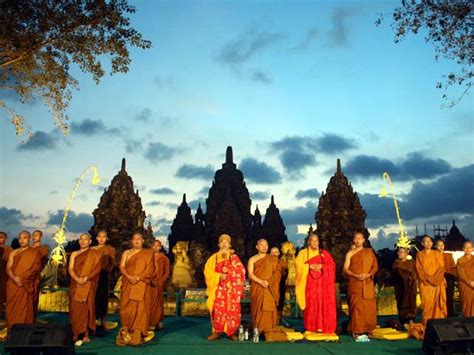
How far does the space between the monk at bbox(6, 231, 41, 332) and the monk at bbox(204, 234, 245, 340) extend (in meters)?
3.16

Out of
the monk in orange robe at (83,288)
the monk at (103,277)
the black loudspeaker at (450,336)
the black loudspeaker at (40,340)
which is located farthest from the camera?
the monk at (103,277)

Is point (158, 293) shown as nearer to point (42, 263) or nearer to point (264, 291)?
point (42, 263)

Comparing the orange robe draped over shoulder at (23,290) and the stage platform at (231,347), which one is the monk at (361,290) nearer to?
the stage platform at (231,347)

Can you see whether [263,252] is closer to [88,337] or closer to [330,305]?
[330,305]

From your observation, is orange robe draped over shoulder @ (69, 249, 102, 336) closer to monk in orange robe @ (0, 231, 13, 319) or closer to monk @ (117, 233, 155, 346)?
monk @ (117, 233, 155, 346)

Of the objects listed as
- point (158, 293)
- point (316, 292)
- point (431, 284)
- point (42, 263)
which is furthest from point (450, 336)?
point (42, 263)

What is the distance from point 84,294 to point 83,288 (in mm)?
110

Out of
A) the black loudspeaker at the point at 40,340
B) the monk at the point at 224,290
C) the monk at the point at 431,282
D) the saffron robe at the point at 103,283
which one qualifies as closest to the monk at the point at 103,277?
the saffron robe at the point at 103,283

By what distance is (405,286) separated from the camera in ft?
33.1

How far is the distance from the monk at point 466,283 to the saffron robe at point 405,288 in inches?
53.3

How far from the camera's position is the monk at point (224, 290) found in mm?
7867

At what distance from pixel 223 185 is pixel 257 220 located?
7.30 m

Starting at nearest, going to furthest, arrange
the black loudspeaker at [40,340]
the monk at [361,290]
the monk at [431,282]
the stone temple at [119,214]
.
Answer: the black loudspeaker at [40,340] < the monk at [361,290] < the monk at [431,282] < the stone temple at [119,214]

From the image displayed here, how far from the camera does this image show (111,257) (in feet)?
29.3
